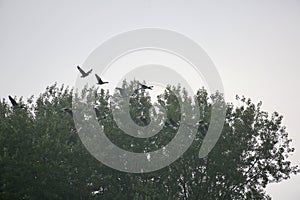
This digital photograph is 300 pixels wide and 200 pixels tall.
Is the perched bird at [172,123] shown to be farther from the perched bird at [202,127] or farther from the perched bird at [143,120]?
the perched bird at [143,120]

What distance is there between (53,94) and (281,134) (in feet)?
57.5

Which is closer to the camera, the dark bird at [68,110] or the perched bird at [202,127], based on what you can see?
the dark bird at [68,110]

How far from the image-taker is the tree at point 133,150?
24875mm

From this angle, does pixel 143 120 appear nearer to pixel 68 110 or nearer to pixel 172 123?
pixel 172 123

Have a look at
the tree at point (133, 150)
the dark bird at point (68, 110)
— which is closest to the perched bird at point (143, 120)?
the tree at point (133, 150)

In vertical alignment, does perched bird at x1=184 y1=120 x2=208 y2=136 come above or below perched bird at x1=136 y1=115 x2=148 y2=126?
below

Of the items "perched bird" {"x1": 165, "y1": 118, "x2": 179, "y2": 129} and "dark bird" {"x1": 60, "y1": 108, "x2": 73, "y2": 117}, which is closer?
"dark bird" {"x1": 60, "y1": 108, "x2": 73, "y2": 117}

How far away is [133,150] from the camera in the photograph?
2831 centimetres

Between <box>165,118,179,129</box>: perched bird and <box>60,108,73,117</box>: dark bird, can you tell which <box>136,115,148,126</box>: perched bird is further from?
<box>60,108,73,117</box>: dark bird

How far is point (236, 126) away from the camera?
97.7 ft

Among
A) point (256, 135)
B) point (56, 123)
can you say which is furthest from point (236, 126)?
point (56, 123)

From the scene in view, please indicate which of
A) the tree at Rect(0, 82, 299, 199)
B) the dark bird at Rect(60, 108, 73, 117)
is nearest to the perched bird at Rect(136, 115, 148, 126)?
the tree at Rect(0, 82, 299, 199)

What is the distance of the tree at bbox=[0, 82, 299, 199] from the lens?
81.6 ft

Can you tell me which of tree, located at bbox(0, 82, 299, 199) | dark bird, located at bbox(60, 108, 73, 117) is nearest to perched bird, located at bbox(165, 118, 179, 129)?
tree, located at bbox(0, 82, 299, 199)
